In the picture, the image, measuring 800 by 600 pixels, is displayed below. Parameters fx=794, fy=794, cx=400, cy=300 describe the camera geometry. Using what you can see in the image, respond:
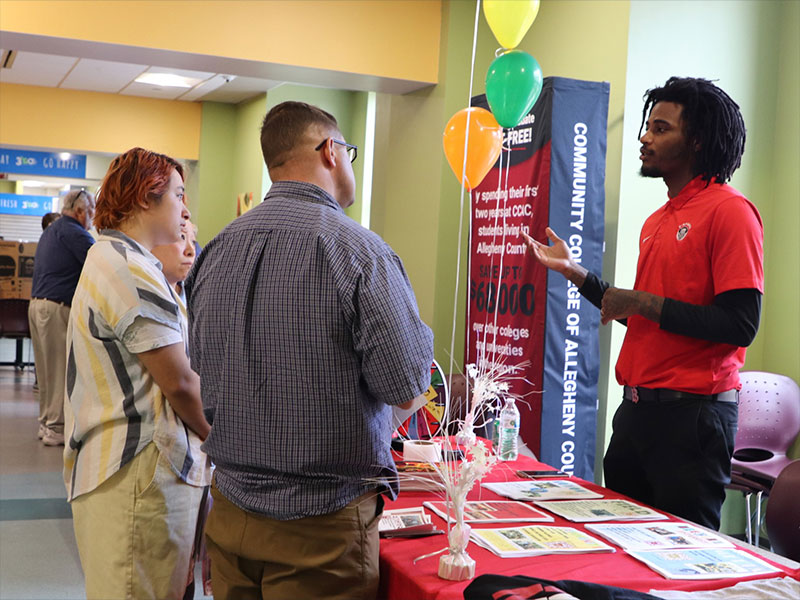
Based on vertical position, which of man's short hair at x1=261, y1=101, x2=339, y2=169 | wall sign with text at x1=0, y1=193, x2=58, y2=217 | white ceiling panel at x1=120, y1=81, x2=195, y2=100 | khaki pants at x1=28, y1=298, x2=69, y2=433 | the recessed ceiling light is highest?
white ceiling panel at x1=120, y1=81, x2=195, y2=100

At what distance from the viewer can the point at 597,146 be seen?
3.67 m

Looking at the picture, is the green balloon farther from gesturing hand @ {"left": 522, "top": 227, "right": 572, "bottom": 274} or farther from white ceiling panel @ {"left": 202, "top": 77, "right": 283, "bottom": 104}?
white ceiling panel @ {"left": 202, "top": 77, "right": 283, "bottom": 104}

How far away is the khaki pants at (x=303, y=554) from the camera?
145cm

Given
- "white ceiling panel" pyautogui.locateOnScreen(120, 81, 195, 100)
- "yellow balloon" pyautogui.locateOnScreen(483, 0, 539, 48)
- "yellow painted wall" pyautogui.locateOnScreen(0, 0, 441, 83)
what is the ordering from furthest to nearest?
1. "white ceiling panel" pyautogui.locateOnScreen(120, 81, 195, 100)
2. "yellow painted wall" pyautogui.locateOnScreen(0, 0, 441, 83)
3. "yellow balloon" pyautogui.locateOnScreen(483, 0, 539, 48)

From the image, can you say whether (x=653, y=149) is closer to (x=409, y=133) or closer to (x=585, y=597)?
(x=585, y=597)

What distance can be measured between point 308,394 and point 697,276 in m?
1.27

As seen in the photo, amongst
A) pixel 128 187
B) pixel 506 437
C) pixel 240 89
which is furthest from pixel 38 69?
pixel 506 437

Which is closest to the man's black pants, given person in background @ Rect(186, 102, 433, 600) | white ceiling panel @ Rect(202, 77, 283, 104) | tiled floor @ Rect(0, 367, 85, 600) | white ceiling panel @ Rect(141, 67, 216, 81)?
person in background @ Rect(186, 102, 433, 600)

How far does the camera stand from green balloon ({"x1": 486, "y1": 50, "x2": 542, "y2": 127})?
3238 mm

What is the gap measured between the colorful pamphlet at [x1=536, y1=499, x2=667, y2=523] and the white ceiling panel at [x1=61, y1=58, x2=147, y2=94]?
705 cm

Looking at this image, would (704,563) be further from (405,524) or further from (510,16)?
(510,16)

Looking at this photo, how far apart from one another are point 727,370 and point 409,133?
3873 millimetres

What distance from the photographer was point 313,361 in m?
1.44

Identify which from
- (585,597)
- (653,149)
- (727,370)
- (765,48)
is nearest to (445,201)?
(765,48)
